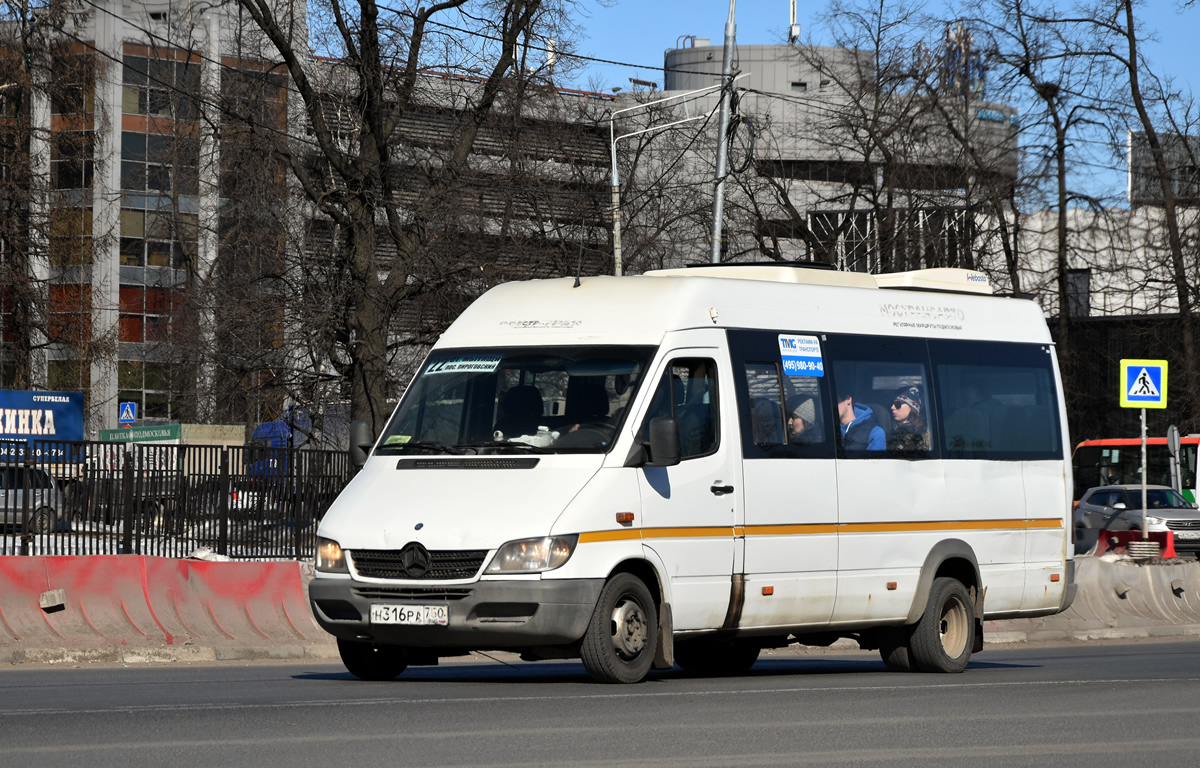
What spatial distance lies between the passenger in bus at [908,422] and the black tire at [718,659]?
1957mm

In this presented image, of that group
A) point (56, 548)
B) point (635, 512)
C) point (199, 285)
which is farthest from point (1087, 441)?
point (635, 512)

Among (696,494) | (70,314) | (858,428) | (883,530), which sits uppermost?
(70,314)

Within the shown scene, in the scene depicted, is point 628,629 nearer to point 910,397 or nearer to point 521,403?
point 521,403

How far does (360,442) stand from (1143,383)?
630 inches

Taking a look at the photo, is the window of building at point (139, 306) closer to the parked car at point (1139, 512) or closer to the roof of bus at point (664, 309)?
the parked car at point (1139, 512)

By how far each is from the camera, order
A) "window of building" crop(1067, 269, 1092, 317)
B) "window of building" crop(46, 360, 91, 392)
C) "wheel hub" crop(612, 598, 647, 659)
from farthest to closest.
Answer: "window of building" crop(46, 360, 91, 392), "window of building" crop(1067, 269, 1092, 317), "wheel hub" crop(612, 598, 647, 659)

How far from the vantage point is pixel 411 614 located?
10.9 meters

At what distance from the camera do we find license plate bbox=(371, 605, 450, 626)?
35.3ft

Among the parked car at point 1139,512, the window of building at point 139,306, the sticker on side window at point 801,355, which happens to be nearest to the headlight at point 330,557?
the sticker on side window at point 801,355

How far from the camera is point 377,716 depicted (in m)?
9.35

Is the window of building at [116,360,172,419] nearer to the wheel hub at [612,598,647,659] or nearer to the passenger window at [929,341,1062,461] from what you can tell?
the passenger window at [929,341,1062,461]

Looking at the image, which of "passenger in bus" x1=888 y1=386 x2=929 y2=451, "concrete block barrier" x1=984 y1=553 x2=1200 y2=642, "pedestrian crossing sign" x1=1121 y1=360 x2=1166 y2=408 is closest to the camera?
"passenger in bus" x1=888 y1=386 x2=929 y2=451

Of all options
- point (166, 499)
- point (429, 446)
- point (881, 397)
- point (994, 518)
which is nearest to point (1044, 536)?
point (994, 518)

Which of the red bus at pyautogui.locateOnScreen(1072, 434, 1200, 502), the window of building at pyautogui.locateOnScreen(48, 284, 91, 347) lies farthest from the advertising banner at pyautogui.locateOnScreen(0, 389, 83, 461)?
the red bus at pyautogui.locateOnScreen(1072, 434, 1200, 502)
